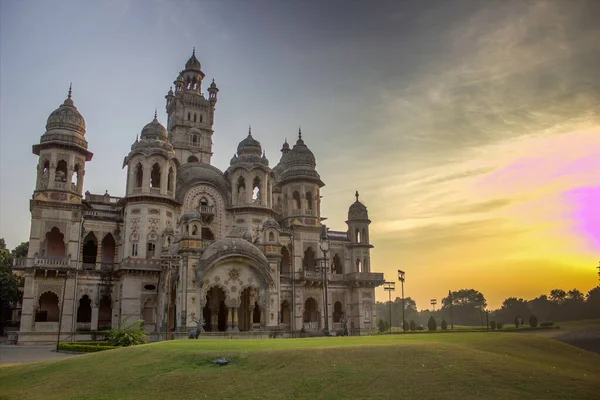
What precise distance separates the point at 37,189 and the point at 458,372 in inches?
1506

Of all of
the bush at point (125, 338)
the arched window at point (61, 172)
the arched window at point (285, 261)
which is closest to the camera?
the bush at point (125, 338)

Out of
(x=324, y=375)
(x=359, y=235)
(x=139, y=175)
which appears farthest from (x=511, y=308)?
(x=324, y=375)

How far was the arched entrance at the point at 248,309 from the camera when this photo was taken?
3916 cm

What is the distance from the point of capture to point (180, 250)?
37.4 m

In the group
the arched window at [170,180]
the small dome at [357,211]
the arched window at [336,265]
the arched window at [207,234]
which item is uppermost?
the arched window at [170,180]

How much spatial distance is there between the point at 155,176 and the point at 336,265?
69.2ft

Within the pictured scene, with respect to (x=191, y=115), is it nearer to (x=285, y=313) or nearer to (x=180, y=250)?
(x=285, y=313)

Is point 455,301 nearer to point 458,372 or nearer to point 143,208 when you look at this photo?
point 143,208

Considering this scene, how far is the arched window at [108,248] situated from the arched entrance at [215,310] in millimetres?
10680

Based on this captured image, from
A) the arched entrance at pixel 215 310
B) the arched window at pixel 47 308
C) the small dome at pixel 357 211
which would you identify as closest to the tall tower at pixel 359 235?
the small dome at pixel 357 211

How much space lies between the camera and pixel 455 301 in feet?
415

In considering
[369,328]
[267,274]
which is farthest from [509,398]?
[369,328]

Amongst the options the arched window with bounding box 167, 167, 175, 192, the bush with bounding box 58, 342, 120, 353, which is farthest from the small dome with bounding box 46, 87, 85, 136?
the bush with bounding box 58, 342, 120, 353

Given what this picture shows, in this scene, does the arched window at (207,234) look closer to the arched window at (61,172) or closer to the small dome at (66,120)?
the arched window at (61,172)
